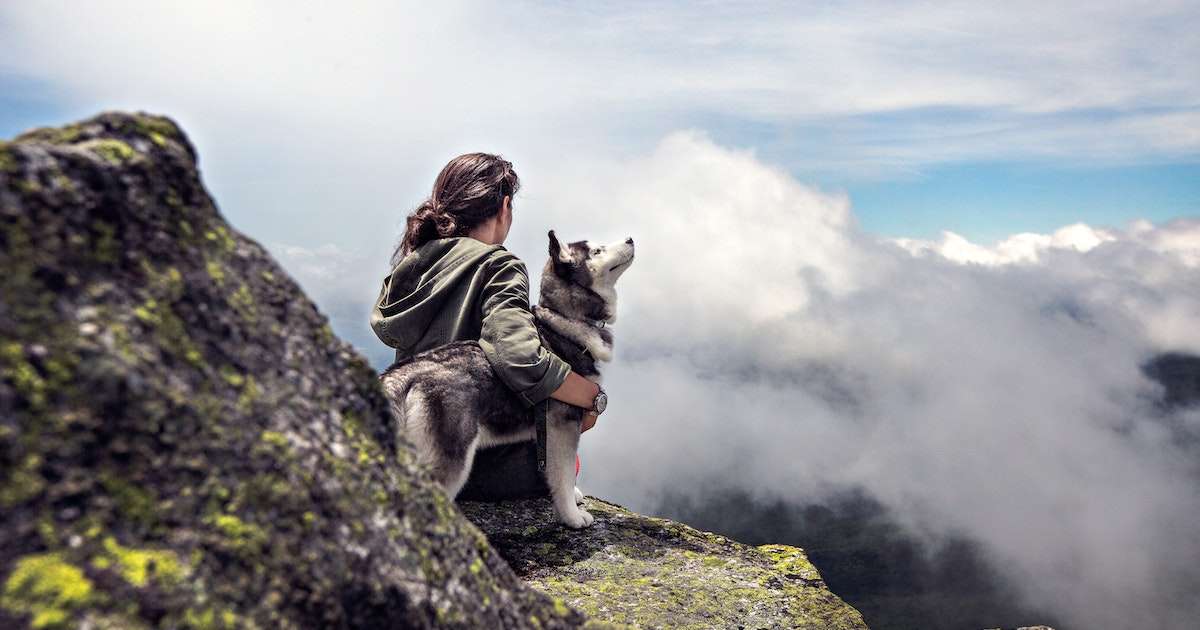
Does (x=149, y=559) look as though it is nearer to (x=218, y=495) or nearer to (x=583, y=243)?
(x=218, y=495)

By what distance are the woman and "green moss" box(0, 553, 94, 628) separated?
238 inches

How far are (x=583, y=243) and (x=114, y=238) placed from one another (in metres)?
8.24

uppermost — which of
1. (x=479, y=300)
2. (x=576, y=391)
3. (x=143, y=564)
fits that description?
(x=479, y=300)

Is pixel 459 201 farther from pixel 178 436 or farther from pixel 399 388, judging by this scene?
pixel 178 436

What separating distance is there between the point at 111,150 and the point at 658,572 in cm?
656

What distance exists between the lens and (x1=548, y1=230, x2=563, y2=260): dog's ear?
1010 centimetres

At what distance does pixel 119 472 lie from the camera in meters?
2.33

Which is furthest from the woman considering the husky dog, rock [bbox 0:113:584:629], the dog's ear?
rock [bbox 0:113:584:629]

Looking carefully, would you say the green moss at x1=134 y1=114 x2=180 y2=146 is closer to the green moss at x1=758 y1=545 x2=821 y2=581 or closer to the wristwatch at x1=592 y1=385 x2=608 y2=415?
the wristwatch at x1=592 y1=385 x2=608 y2=415

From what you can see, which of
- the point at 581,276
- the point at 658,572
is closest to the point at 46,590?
the point at 658,572

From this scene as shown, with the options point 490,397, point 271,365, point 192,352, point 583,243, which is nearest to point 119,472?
point 192,352

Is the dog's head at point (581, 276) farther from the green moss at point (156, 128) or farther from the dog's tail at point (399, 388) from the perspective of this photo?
the green moss at point (156, 128)

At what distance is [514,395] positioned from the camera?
28.8 ft

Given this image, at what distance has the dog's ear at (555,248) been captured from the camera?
10102 millimetres
